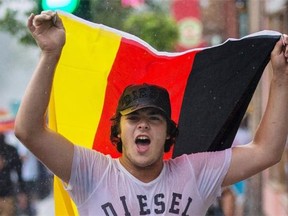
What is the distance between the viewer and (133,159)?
11.7 ft

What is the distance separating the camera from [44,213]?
9578mm

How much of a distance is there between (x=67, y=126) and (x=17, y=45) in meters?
7.92

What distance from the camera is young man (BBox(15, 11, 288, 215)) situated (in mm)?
3424

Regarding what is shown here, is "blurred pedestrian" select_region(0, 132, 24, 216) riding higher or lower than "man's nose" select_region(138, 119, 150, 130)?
higher

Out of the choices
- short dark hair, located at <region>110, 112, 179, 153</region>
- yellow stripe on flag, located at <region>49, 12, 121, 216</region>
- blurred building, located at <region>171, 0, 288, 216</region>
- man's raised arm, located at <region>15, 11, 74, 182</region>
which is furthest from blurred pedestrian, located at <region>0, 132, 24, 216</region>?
man's raised arm, located at <region>15, 11, 74, 182</region>

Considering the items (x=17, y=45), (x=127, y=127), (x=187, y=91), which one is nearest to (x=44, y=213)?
(x=17, y=45)

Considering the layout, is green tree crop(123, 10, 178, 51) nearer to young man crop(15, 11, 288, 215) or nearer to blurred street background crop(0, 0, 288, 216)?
blurred street background crop(0, 0, 288, 216)

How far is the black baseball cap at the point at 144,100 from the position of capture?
3607 millimetres

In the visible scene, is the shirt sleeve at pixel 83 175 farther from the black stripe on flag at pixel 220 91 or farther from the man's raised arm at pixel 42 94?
the black stripe on flag at pixel 220 91

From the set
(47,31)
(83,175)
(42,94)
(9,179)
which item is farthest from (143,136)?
(9,179)

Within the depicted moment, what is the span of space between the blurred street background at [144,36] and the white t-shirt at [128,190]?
2937 mm

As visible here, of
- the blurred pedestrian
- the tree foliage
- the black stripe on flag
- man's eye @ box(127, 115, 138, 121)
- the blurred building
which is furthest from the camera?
the tree foliage

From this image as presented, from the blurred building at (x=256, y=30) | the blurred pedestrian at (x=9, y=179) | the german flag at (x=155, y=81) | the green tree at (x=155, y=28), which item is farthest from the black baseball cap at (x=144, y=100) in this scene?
the green tree at (x=155, y=28)

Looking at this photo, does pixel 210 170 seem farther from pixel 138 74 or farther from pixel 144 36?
pixel 144 36
